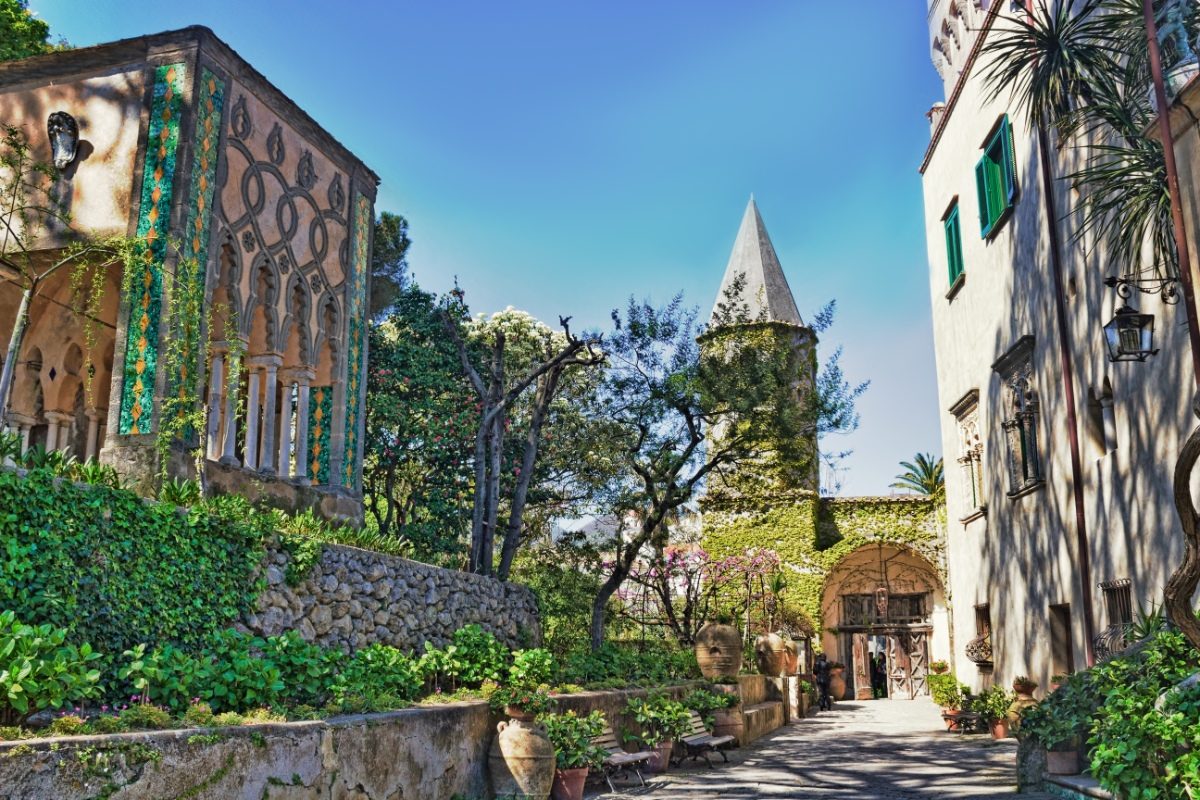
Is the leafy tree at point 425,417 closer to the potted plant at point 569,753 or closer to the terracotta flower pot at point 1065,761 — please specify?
the potted plant at point 569,753

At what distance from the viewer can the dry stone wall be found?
926 cm

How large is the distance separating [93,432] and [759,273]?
21406mm

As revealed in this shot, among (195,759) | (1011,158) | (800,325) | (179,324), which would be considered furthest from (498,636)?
(800,325)

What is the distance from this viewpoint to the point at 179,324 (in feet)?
36.0

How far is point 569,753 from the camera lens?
9703 mm

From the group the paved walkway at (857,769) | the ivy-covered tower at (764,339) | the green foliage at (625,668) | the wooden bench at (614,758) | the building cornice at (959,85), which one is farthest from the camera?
the ivy-covered tower at (764,339)

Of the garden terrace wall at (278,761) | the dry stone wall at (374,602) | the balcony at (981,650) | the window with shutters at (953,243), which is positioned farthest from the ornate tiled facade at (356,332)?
the balcony at (981,650)

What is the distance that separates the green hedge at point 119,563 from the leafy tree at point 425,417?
10.4 metres

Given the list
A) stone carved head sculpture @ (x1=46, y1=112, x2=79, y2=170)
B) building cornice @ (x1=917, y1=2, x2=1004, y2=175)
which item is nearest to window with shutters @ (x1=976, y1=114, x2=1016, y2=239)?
building cornice @ (x1=917, y1=2, x2=1004, y2=175)

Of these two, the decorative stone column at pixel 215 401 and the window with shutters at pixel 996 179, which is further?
the window with shutters at pixel 996 179

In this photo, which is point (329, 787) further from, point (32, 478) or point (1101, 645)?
point (1101, 645)

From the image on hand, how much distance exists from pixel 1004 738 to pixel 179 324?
41.1ft

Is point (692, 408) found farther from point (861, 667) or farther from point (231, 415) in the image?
point (861, 667)

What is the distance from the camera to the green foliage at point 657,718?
40.9 feet
